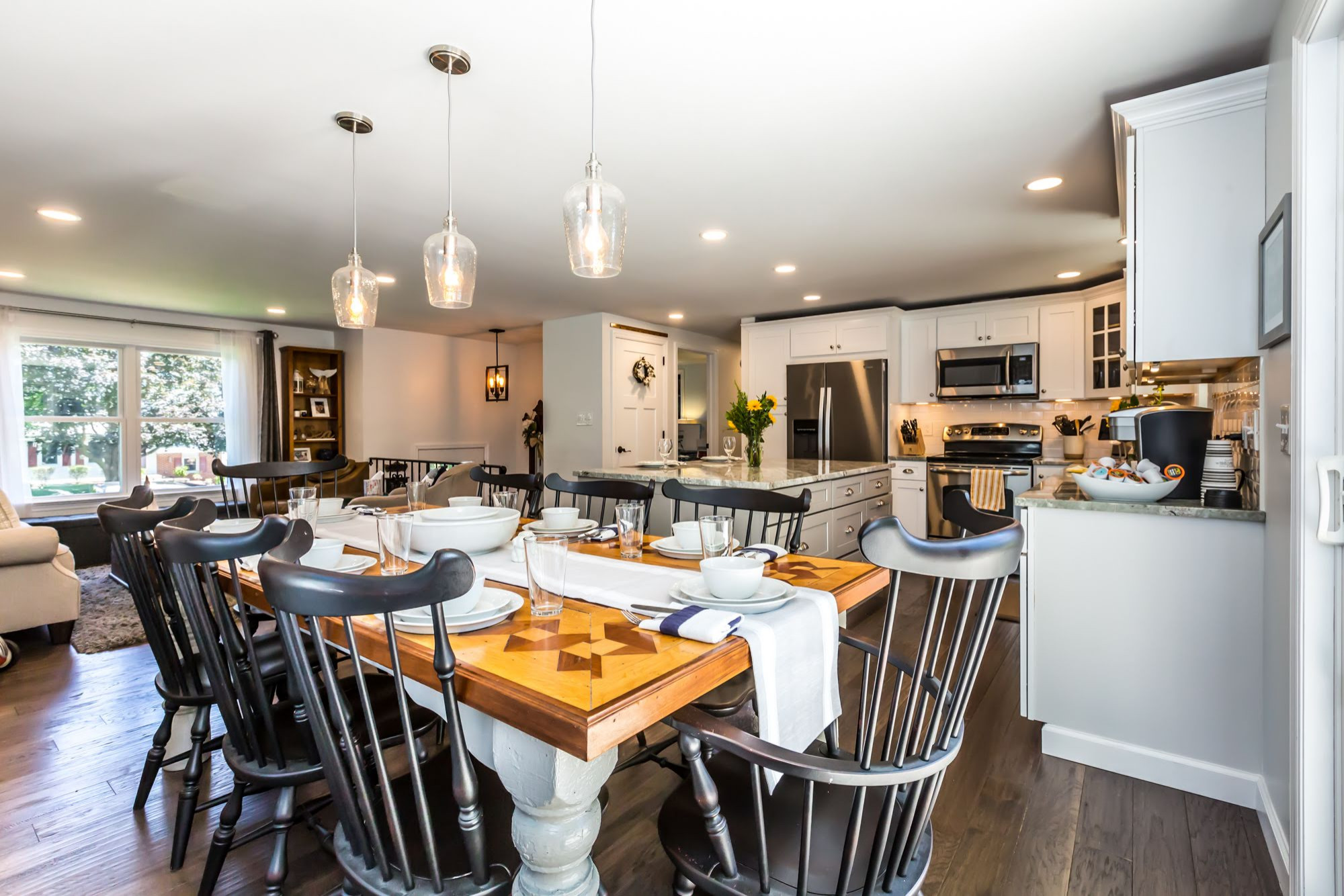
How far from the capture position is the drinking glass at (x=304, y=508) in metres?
1.72

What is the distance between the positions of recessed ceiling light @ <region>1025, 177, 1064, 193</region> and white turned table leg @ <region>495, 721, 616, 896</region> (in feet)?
9.87

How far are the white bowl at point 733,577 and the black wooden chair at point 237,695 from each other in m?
0.67

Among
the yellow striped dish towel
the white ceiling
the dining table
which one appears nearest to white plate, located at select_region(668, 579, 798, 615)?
the dining table

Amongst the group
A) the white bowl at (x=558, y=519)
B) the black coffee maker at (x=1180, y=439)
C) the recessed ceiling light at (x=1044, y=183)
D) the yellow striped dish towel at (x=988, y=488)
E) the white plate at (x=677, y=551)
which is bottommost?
the yellow striped dish towel at (x=988, y=488)

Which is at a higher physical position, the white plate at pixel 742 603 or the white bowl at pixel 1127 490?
the white bowl at pixel 1127 490

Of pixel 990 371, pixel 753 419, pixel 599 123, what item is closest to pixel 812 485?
pixel 753 419

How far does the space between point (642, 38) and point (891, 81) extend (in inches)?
32.2

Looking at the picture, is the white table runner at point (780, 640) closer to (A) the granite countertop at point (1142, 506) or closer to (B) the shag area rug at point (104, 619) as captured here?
(A) the granite countertop at point (1142, 506)

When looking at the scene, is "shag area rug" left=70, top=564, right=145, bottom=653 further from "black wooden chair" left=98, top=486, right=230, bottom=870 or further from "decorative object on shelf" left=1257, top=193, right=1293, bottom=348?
"decorative object on shelf" left=1257, top=193, right=1293, bottom=348

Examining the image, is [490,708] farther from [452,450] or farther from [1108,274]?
[452,450]

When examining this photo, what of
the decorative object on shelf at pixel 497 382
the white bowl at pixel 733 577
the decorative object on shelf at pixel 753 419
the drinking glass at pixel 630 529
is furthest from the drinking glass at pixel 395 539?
the decorative object on shelf at pixel 497 382

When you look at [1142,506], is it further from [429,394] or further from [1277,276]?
[429,394]

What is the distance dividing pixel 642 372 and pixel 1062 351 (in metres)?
3.57

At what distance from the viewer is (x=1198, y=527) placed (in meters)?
1.91
